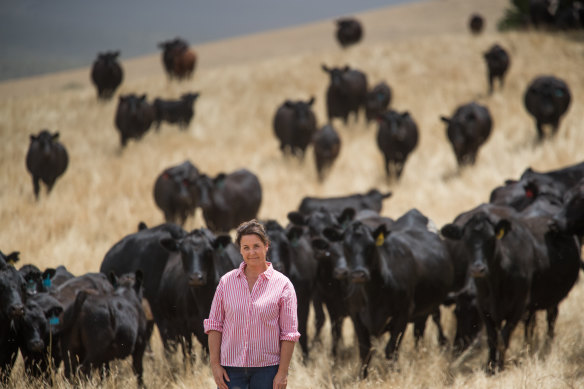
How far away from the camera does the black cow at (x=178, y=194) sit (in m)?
11.4

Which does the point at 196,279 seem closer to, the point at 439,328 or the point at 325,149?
the point at 439,328

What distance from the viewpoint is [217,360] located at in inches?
137

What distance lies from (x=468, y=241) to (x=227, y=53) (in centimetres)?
5920

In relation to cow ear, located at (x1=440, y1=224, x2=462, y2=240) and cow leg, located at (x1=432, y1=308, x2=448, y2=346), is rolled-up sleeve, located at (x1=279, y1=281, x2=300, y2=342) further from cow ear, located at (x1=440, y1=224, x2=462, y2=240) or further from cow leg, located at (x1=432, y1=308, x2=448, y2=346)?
cow leg, located at (x1=432, y1=308, x2=448, y2=346)

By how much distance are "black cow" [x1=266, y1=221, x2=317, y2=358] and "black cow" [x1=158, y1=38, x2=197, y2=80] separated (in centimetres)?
2033

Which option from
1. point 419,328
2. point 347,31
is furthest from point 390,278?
point 347,31

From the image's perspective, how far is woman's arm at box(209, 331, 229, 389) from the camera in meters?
3.44

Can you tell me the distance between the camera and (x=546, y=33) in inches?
1109

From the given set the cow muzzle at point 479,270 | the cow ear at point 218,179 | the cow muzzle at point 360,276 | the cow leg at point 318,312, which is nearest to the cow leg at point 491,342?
the cow muzzle at point 479,270

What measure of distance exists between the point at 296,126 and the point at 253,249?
13.7m

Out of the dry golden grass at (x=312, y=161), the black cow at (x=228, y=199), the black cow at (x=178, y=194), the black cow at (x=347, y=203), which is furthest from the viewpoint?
the black cow at (x=178, y=194)

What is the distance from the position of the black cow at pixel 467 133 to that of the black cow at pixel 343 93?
490cm

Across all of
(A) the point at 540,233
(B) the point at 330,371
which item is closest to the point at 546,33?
(A) the point at 540,233

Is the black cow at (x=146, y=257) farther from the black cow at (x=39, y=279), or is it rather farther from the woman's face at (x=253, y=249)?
the woman's face at (x=253, y=249)
